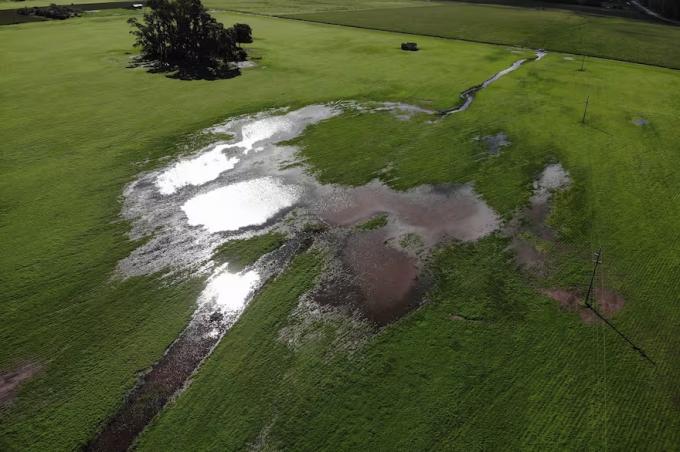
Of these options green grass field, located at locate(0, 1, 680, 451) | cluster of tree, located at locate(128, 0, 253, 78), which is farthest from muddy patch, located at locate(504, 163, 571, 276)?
cluster of tree, located at locate(128, 0, 253, 78)

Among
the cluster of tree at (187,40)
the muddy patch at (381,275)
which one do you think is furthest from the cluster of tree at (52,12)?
the muddy patch at (381,275)

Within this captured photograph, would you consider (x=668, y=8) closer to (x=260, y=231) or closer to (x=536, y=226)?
(x=536, y=226)

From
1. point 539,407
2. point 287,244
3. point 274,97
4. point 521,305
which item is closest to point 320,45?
point 274,97

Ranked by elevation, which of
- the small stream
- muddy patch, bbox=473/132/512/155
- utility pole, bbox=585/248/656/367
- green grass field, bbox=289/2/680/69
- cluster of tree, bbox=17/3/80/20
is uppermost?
cluster of tree, bbox=17/3/80/20

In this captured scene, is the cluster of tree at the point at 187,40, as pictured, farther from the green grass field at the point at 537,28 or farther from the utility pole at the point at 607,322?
the utility pole at the point at 607,322

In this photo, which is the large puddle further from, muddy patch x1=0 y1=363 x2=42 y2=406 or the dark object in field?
the dark object in field
